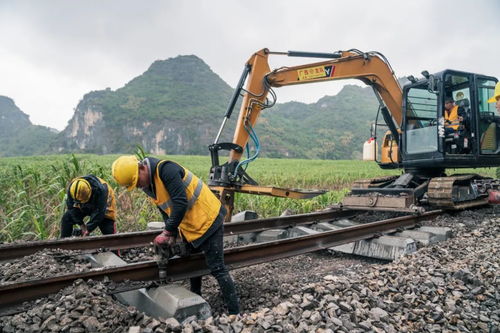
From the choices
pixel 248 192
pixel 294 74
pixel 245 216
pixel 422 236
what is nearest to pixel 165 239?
pixel 248 192

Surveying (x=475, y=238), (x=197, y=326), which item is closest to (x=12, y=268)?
(x=197, y=326)

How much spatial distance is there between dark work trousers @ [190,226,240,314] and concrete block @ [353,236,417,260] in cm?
272

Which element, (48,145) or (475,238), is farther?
(48,145)

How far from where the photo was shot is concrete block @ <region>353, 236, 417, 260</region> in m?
5.20

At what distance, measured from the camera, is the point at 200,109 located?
385 ft

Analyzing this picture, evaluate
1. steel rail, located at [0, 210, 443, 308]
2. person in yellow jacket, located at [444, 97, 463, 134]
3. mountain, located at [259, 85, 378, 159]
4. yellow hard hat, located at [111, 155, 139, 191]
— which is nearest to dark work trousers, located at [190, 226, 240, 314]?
steel rail, located at [0, 210, 443, 308]

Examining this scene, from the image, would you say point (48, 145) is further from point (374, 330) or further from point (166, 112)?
point (374, 330)

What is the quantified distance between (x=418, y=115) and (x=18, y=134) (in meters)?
168

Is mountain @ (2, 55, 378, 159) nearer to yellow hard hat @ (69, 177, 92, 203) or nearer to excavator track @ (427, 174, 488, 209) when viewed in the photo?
excavator track @ (427, 174, 488, 209)

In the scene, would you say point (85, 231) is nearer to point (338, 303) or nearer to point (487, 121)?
point (338, 303)

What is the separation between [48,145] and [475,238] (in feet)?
432

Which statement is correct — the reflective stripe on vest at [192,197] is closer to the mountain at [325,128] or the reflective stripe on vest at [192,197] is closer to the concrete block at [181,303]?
the concrete block at [181,303]

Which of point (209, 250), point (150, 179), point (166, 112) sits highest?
point (166, 112)

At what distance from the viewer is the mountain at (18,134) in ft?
382
